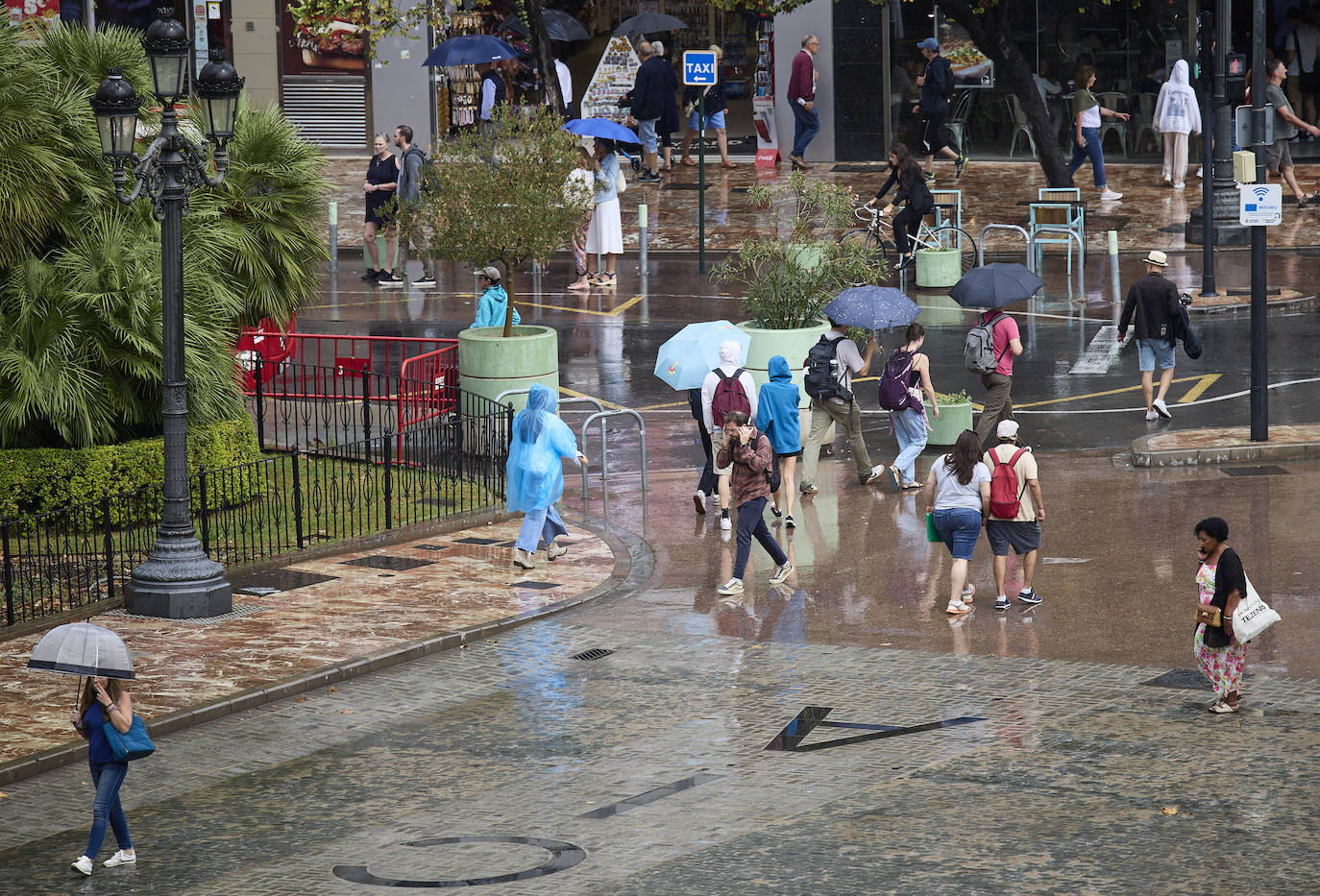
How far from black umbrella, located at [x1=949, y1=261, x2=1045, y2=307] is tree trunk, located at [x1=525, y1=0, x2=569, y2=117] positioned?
1872 cm

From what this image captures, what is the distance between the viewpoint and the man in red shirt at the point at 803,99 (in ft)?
116

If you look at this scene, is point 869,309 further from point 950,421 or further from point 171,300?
point 171,300

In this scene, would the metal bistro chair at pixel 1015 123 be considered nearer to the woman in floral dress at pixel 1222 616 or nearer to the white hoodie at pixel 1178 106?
the white hoodie at pixel 1178 106

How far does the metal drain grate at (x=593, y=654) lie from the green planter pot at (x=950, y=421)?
601 cm

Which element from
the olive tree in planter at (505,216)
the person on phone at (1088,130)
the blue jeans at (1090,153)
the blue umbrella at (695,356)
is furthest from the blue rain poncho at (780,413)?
the blue jeans at (1090,153)

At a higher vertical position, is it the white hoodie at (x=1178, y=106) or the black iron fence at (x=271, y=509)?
the white hoodie at (x=1178, y=106)

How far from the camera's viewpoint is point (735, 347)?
552 inches

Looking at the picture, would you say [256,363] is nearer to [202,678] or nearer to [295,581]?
[295,581]

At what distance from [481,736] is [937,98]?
25.2m

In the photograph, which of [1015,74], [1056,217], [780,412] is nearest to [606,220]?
[1056,217]

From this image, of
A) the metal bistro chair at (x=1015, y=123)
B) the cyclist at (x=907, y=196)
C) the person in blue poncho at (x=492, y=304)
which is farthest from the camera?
the metal bistro chair at (x=1015, y=123)

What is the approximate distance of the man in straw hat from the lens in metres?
16.8

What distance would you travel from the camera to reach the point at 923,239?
2536 cm

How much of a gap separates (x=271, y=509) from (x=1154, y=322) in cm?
889
